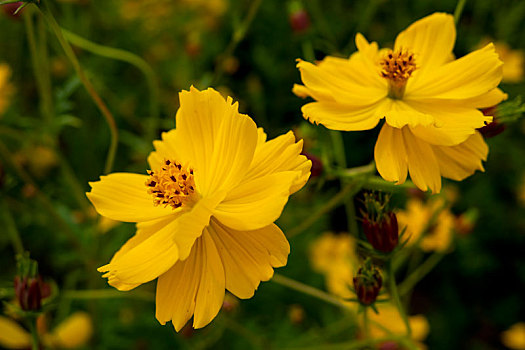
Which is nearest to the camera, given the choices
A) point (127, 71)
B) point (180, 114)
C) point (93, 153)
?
point (180, 114)

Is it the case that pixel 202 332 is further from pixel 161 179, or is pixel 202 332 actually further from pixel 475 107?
pixel 475 107

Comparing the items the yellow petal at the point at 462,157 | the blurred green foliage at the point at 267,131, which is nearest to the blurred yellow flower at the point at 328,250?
the blurred green foliage at the point at 267,131

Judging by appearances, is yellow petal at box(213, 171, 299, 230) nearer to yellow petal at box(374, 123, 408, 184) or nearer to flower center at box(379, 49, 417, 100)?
yellow petal at box(374, 123, 408, 184)

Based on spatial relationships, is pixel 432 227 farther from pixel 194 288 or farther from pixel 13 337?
pixel 13 337

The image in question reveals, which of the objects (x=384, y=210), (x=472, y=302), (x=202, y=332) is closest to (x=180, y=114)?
(x=384, y=210)

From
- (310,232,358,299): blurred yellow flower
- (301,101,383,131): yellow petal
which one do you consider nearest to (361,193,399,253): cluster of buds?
(301,101,383,131): yellow petal

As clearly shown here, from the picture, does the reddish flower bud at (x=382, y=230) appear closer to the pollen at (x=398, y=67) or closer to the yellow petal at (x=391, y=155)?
the yellow petal at (x=391, y=155)
